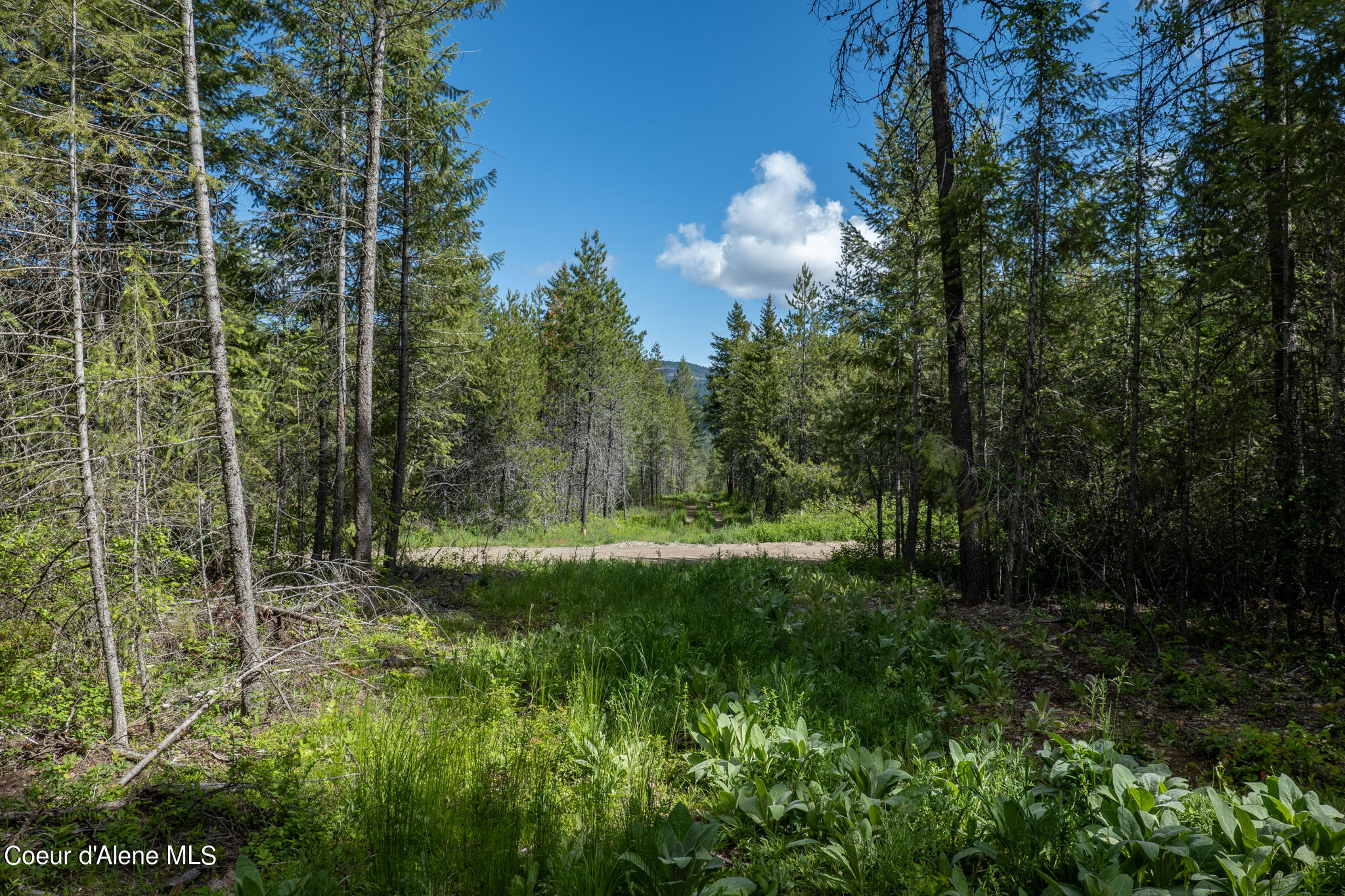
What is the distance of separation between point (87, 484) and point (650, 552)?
529 inches

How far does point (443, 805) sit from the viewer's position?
3.34m

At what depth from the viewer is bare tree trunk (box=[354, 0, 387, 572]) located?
767 cm

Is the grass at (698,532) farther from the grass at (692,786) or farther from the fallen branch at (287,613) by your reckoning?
the grass at (692,786)

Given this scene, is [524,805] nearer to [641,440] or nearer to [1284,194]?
[1284,194]

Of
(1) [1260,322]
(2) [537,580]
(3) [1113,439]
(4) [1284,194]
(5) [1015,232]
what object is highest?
(5) [1015,232]

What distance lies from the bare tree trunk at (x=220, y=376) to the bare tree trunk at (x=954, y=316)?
26.1ft

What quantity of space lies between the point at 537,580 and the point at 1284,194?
406 inches

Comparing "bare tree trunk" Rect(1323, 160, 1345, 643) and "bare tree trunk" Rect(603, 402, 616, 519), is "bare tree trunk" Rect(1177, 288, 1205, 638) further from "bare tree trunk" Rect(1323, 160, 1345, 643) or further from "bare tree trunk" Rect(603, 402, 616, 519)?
"bare tree trunk" Rect(603, 402, 616, 519)

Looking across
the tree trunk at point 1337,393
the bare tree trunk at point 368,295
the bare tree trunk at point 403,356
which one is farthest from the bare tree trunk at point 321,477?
the tree trunk at point 1337,393

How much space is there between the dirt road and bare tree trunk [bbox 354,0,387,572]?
13.0 feet

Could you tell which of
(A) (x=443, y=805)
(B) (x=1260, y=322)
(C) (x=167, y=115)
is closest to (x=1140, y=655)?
(B) (x=1260, y=322)

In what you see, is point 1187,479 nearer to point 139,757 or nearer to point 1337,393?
point 1337,393

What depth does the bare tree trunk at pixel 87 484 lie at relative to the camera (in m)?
4.05

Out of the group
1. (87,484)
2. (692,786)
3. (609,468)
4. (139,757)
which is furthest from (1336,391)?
(609,468)
